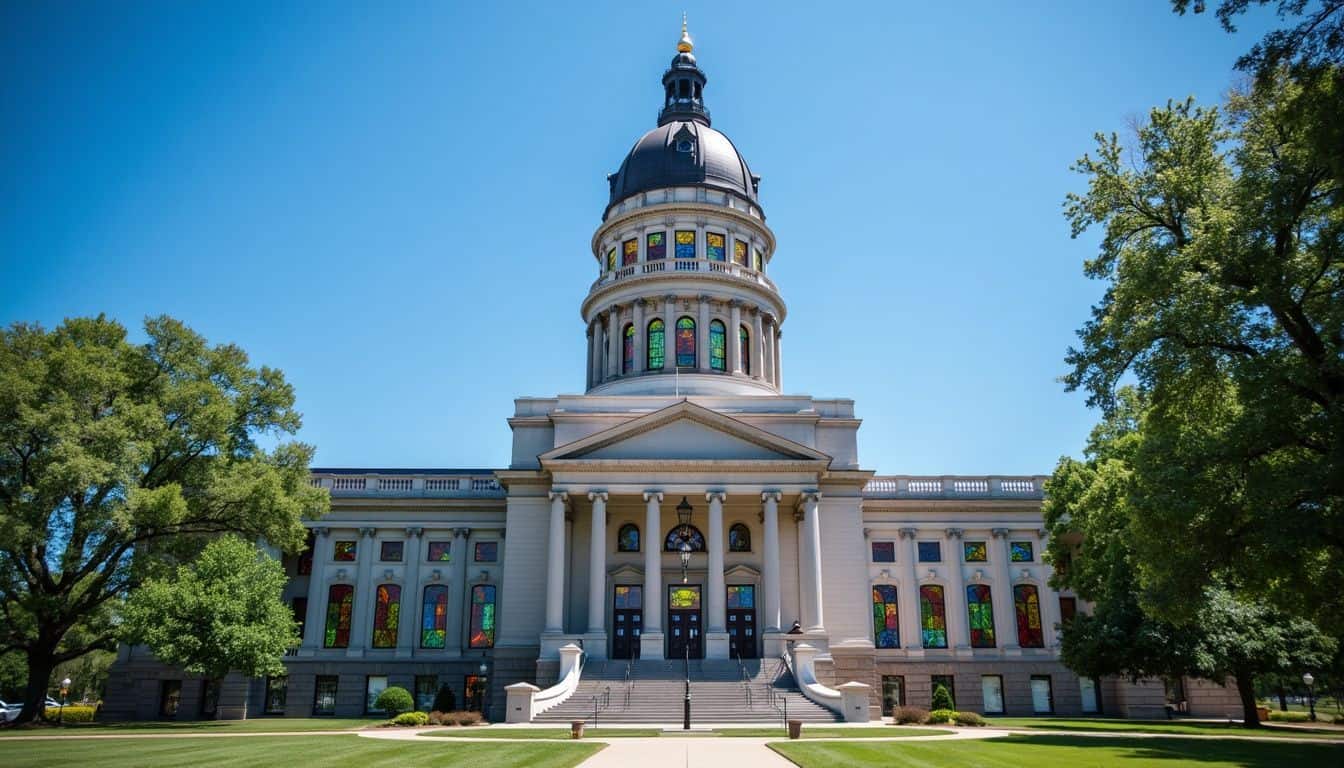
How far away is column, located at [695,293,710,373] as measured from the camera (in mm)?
49375

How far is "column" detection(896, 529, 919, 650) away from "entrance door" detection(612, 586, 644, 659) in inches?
530

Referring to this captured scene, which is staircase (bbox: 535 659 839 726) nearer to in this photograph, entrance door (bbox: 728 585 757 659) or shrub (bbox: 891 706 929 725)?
shrub (bbox: 891 706 929 725)

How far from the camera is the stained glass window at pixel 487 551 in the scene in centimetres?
4544

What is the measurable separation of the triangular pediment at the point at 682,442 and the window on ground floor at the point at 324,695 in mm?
15862

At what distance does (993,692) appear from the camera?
44125mm

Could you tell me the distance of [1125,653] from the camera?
106ft

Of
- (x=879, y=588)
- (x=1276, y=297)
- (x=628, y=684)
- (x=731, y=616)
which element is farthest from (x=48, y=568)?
(x=1276, y=297)

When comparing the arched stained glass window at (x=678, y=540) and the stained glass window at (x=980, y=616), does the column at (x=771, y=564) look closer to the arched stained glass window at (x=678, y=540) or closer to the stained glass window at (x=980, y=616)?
the arched stained glass window at (x=678, y=540)

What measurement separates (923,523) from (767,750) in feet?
96.5

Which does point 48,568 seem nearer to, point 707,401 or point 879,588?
point 707,401

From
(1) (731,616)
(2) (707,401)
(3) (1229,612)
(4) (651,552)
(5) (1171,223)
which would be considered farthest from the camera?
(2) (707,401)

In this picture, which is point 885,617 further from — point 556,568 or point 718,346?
point 556,568

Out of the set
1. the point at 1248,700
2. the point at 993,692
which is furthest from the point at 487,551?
the point at 1248,700

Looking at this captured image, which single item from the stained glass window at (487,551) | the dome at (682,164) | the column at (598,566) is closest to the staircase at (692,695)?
the column at (598,566)
